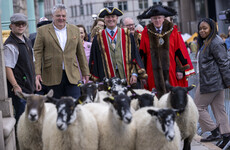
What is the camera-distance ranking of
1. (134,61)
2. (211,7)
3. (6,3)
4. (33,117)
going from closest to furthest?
1. (33,117)
2. (134,61)
3. (6,3)
4. (211,7)

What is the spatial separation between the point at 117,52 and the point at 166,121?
275cm

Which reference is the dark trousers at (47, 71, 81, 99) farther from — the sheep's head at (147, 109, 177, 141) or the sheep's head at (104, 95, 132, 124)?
the sheep's head at (147, 109, 177, 141)

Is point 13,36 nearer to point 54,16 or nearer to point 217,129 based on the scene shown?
point 54,16

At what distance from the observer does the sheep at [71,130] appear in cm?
575

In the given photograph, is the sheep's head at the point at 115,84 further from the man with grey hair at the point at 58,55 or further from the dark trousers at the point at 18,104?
the dark trousers at the point at 18,104

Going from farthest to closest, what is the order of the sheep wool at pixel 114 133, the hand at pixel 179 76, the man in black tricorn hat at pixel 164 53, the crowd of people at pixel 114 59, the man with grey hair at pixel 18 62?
the hand at pixel 179 76 < the man in black tricorn hat at pixel 164 53 < the crowd of people at pixel 114 59 < the man with grey hair at pixel 18 62 < the sheep wool at pixel 114 133

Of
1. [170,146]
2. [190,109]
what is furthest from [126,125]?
[190,109]

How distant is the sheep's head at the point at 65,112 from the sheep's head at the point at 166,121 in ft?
3.33

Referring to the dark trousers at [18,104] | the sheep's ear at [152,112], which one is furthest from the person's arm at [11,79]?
the sheep's ear at [152,112]

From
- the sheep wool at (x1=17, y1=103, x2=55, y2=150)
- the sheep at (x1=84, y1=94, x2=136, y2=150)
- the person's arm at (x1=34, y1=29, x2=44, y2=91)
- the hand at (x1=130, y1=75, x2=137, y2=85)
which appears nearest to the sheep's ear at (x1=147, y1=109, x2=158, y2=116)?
the sheep at (x1=84, y1=94, x2=136, y2=150)

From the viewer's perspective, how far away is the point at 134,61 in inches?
333

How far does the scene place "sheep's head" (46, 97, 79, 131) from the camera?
18.5 ft

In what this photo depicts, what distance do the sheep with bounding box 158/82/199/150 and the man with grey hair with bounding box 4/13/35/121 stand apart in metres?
2.22

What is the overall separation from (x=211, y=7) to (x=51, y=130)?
48.0 m
